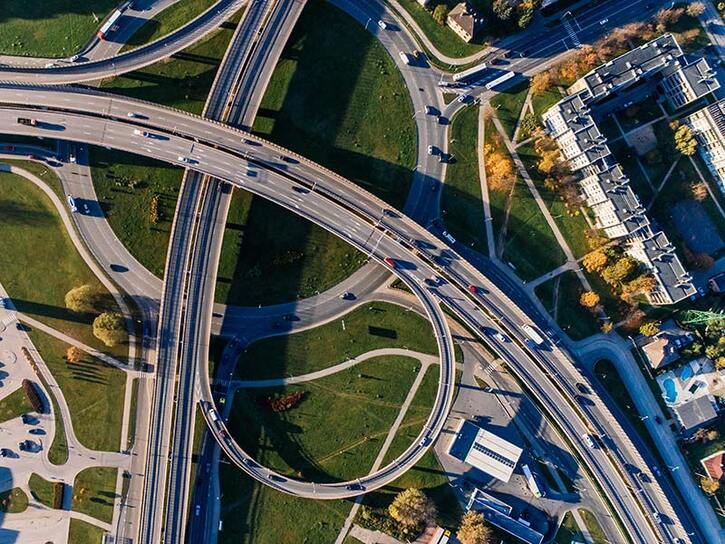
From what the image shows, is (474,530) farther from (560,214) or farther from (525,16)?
(525,16)

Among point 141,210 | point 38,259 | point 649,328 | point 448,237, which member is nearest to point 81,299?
point 38,259

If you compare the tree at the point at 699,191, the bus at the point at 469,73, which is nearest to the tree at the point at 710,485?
the tree at the point at 699,191

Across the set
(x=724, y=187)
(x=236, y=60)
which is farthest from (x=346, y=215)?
(x=724, y=187)

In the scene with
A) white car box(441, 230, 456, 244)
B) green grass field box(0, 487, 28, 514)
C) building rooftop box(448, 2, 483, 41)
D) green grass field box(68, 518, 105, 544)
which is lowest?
green grass field box(68, 518, 105, 544)

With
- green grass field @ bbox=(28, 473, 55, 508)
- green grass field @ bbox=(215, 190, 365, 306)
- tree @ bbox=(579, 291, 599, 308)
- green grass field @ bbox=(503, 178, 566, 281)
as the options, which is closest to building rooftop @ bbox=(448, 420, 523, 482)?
tree @ bbox=(579, 291, 599, 308)

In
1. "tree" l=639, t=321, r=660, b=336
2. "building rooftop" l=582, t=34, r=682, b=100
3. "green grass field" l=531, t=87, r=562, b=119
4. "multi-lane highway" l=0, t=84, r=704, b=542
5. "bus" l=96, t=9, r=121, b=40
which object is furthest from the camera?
"green grass field" l=531, t=87, r=562, b=119

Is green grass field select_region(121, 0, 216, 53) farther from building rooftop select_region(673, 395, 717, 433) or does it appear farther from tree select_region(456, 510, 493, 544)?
building rooftop select_region(673, 395, 717, 433)
